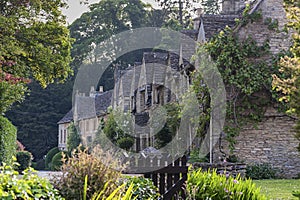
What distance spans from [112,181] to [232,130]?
12700mm

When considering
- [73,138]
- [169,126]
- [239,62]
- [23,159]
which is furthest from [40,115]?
[239,62]

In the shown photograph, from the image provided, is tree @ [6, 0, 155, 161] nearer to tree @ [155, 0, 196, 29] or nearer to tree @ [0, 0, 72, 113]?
tree @ [155, 0, 196, 29]

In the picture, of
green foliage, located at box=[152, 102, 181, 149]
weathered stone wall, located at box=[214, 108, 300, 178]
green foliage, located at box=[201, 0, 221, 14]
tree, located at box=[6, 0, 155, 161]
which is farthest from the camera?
tree, located at box=[6, 0, 155, 161]

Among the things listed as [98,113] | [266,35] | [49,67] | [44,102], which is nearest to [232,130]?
[266,35]

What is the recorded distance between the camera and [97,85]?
5841 centimetres

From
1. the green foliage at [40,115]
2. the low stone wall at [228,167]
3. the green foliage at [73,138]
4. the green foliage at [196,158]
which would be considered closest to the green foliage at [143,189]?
the low stone wall at [228,167]

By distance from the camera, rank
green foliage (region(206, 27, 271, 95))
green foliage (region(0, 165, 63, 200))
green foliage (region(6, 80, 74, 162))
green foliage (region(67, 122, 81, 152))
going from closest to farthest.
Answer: green foliage (region(0, 165, 63, 200)) → green foliage (region(206, 27, 271, 95)) → green foliage (region(67, 122, 81, 152)) → green foliage (region(6, 80, 74, 162))

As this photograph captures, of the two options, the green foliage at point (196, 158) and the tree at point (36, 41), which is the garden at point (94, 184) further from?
the tree at point (36, 41)

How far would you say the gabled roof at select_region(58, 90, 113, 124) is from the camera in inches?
1817

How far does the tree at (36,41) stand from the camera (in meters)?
18.0

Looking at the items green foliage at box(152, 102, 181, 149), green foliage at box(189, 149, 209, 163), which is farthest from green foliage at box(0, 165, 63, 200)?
green foliage at box(152, 102, 181, 149)

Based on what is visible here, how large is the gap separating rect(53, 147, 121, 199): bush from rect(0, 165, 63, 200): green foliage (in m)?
1.25

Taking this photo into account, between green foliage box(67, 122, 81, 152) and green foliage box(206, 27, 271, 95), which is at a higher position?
green foliage box(206, 27, 271, 95)

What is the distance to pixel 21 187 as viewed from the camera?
474cm
